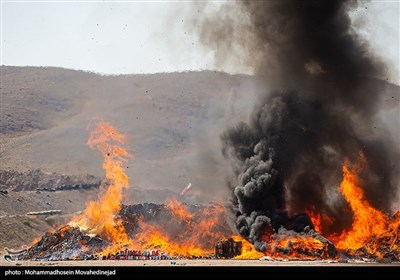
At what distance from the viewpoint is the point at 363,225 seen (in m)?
107

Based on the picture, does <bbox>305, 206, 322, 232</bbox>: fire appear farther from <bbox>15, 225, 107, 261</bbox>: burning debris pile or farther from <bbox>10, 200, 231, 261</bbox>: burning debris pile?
<bbox>15, 225, 107, 261</bbox>: burning debris pile

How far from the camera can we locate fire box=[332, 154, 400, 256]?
333ft

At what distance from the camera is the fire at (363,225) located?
333 ft

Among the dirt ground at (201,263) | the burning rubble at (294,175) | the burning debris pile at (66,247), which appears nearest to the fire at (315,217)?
the burning rubble at (294,175)

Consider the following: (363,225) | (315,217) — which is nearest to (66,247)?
(315,217)

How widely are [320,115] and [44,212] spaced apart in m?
77.4

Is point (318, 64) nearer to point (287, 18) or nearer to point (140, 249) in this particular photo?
point (287, 18)

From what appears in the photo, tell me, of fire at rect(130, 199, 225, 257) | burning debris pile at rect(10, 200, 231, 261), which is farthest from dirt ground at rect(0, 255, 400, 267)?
fire at rect(130, 199, 225, 257)

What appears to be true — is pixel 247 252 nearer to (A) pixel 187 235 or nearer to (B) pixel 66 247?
(A) pixel 187 235

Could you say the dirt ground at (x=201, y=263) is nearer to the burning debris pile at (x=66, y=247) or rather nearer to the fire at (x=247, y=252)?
the fire at (x=247, y=252)

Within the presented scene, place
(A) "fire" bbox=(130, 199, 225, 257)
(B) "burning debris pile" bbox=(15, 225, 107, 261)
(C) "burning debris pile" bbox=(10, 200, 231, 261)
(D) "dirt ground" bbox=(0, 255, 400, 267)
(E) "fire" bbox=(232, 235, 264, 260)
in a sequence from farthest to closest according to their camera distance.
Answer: (A) "fire" bbox=(130, 199, 225, 257) < (C) "burning debris pile" bbox=(10, 200, 231, 261) < (B) "burning debris pile" bbox=(15, 225, 107, 261) < (E) "fire" bbox=(232, 235, 264, 260) < (D) "dirt ground" bbox=(0, 255, 400, 267)

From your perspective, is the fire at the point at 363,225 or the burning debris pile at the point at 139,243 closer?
the burning debris pile at the point at 139,243

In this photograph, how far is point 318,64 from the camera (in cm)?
11669
